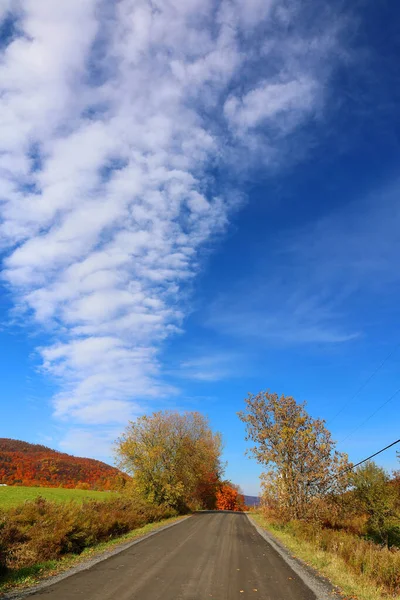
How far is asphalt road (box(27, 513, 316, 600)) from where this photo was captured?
8305 millimetres

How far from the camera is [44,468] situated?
129750mm

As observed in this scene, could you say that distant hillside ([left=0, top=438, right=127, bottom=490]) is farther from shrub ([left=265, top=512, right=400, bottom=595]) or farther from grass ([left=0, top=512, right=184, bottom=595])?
shrub ([left=265, top=512, right=400, bottom=595])

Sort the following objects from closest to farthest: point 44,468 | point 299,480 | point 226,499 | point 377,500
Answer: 1. point 299,480
2. point 377,500
3. point 226,499
4. point 44,468

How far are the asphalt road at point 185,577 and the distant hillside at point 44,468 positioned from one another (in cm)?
10828

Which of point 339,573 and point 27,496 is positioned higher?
point 27,496

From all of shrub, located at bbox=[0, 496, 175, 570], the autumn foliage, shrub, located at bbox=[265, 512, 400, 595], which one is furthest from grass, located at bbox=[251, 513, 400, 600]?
the autumn foliage

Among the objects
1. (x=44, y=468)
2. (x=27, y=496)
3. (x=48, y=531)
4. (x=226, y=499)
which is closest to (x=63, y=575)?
(x=48, y=531)

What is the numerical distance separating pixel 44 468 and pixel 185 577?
141112mm

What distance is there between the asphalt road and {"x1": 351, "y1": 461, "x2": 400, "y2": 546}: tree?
21942 mm

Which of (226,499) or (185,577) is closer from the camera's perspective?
(185,577)

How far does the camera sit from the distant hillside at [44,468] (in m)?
118

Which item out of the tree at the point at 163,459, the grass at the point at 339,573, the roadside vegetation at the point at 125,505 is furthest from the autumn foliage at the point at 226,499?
the grass at the point at 339,573

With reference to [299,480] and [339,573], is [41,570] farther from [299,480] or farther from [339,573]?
[299,480]

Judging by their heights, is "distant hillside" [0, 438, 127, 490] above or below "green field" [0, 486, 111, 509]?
above
